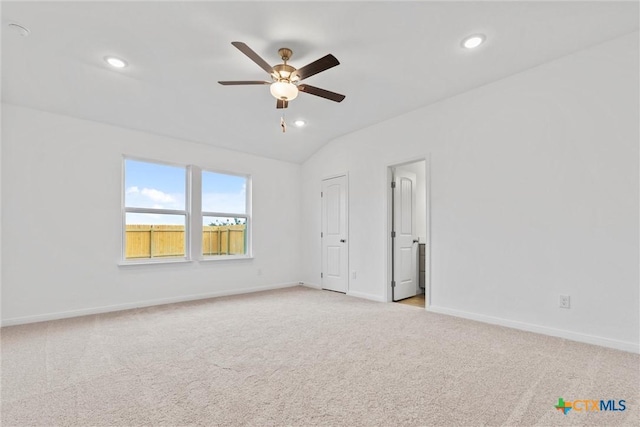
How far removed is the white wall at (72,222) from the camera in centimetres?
360

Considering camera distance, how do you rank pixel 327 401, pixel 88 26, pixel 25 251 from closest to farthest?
pixel 327 401, pixel 88 26, pixel 25 251

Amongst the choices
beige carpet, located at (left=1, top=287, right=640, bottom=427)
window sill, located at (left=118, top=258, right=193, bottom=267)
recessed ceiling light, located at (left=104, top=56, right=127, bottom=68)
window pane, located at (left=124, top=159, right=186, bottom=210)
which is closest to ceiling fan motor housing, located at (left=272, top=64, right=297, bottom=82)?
recessed ceiling light, located at (left=104, top=56, right=127, bottom=68)

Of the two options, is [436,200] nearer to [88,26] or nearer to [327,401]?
[327,401]

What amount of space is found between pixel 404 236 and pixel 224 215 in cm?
302

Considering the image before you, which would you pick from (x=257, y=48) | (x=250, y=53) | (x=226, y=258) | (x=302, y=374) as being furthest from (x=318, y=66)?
(x=226, y=258)

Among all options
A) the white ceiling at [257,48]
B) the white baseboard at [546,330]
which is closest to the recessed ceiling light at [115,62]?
the white ceiling at [257,48]

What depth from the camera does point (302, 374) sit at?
7.61 ft

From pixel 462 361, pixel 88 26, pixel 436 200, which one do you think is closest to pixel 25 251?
pixel 88 26

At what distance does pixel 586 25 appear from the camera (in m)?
2.70

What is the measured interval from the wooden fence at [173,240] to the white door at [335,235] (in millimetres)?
1499

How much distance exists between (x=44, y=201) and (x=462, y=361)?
477 cm

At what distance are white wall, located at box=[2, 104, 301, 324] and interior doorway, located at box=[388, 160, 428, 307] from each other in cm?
293

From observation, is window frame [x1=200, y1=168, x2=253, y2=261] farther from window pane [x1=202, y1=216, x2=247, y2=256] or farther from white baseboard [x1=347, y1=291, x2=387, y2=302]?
white baseboard [x1=347, y1=291, x2=387, y2=302]

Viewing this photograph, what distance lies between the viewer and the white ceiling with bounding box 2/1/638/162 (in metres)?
2.48
